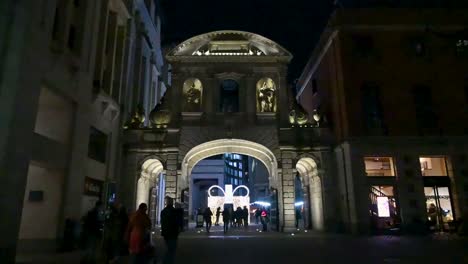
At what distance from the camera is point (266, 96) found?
25.0m

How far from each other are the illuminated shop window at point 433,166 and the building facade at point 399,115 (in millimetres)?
57

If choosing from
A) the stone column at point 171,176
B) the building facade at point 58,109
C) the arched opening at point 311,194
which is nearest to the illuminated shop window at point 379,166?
the arched opening at point 311,194

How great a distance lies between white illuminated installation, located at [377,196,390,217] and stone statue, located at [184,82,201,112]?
551 inches

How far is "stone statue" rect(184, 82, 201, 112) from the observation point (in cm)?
2473

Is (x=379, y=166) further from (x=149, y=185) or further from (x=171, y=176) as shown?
(x=149, y=185)

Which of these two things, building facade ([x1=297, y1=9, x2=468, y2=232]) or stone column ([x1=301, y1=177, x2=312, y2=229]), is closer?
building facade ([x1=297, y1=9, x2=468, y2=232])

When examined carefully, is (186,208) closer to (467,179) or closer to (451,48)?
(467,179)

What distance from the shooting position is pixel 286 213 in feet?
74.3

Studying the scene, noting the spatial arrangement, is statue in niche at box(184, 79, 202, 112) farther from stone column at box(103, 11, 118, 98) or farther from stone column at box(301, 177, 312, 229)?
stone column at box(301, 177, 312, 229)

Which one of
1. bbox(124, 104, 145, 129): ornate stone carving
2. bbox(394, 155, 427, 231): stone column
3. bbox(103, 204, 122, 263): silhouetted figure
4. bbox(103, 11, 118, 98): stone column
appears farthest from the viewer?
bbox(124, 104, 145, 129): ornate stone carving

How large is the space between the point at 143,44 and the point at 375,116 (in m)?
19.6

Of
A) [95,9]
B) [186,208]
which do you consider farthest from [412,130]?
[95,9]

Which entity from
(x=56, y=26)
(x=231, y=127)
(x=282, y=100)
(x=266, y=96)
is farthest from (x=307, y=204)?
(x=56, y=26)

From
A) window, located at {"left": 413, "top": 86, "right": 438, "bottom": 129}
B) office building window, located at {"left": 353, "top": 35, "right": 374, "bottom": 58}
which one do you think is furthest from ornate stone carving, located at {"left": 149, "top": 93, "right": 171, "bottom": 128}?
window, located at {"left": 413, "top": 86, "right": 438, "bottom": 129}
